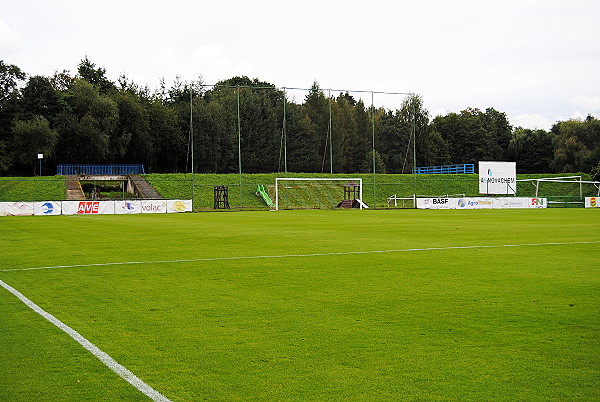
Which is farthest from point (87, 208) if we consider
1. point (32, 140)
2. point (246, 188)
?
point (32, 140)

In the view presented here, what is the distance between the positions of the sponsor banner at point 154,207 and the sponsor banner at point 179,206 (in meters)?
0.46

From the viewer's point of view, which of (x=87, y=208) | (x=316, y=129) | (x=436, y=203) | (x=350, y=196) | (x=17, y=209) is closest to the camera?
(x=17, y=209)

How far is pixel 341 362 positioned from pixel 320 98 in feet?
Result: 190

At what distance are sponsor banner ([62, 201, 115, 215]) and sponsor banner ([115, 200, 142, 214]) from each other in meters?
0.40

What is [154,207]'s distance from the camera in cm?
4900

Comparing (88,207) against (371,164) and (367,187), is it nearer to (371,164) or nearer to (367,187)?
(367,187)

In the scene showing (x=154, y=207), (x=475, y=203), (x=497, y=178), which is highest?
(x=497, y=178)

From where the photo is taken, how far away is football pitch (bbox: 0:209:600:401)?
5395 millimetres

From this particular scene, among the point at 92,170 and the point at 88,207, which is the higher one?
the point at 92,170

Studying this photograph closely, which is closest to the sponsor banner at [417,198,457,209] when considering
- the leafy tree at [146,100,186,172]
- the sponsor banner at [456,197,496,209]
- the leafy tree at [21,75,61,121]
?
the sponsor banner at [456,197,496,209]

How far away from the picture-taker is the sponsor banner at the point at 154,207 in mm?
48778

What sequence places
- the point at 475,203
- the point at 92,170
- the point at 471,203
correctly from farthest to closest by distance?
the point at 92,170 → the point at 475,203 → the point at 471,203

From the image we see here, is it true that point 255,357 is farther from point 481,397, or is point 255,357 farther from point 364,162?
point 364,162

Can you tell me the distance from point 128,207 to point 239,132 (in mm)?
14128
